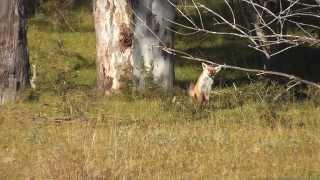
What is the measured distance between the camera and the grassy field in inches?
355

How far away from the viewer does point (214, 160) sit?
31.2ft

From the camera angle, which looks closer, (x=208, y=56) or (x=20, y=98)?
(x=20, y=98)

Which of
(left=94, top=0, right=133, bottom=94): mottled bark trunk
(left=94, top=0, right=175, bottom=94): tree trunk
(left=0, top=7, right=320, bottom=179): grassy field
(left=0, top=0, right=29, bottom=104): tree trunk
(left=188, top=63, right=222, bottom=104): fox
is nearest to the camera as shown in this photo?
(left=0, top=7, right=320, bottom=179): grassy field

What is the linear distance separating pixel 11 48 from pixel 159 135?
5.52 meters

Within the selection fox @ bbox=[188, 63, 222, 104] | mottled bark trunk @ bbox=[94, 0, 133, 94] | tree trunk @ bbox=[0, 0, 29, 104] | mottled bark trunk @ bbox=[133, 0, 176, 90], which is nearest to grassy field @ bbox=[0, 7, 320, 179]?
fox @ bbox=[188, 63, 222, 104]

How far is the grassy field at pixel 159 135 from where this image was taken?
9.01 m

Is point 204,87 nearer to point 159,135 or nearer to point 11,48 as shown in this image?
point 159,135

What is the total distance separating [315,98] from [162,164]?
5.03m

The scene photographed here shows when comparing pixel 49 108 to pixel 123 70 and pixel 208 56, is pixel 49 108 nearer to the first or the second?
pixel 123 70

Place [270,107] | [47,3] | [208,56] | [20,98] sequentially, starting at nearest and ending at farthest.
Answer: [270,107] < [20,98] < [208,56] < [47,3]

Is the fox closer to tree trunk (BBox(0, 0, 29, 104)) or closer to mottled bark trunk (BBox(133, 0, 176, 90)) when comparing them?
mottled bark trunk (BBox(133, 0, 176, 90))

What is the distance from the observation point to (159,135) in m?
10.6

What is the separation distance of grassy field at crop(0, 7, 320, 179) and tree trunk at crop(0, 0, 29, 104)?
0.35 metres

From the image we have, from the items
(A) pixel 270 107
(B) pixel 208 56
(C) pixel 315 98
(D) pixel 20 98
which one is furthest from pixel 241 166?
(B) pixel 208 56
